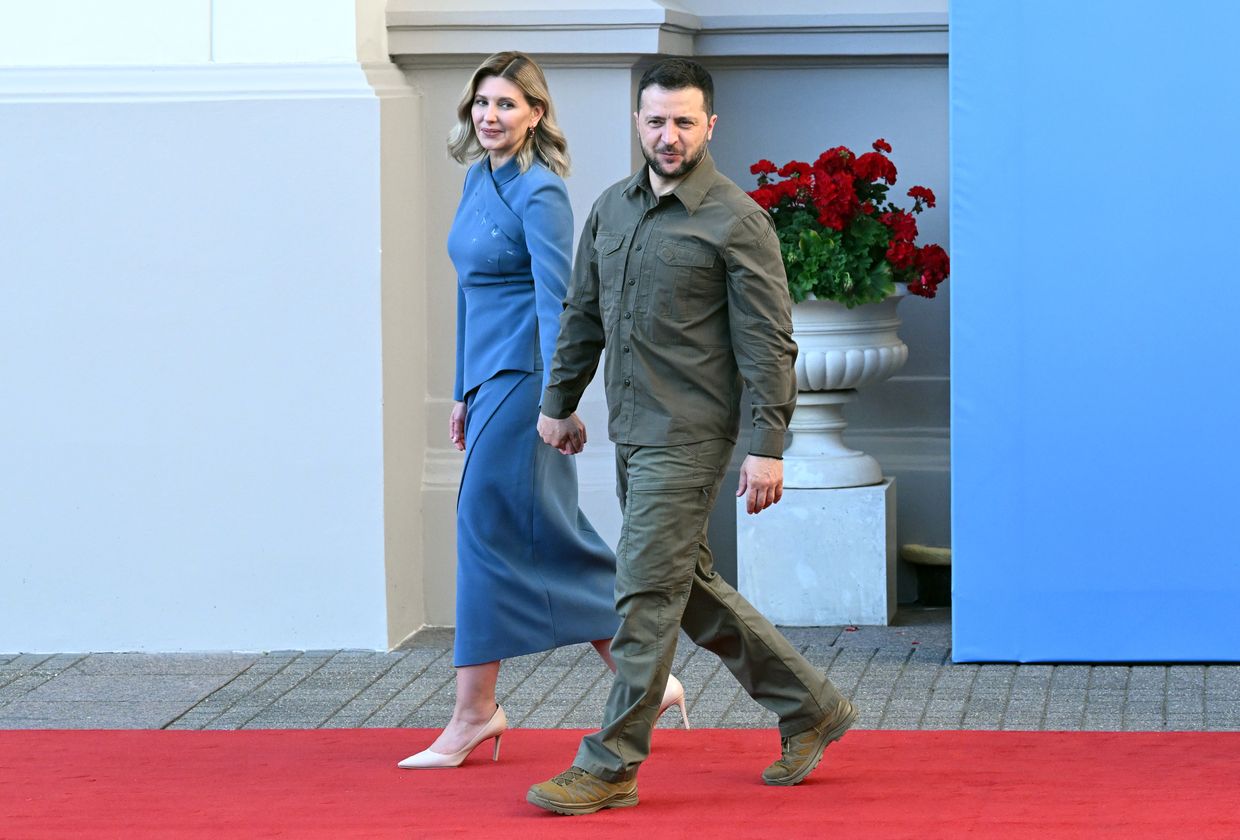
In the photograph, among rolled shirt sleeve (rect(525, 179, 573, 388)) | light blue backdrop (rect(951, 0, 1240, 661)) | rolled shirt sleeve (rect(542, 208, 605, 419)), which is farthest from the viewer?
light blue backdrop (rect(951, 0, 1240, 661))

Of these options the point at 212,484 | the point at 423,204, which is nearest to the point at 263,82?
the point at 423,204

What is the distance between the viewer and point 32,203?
6.45 metres

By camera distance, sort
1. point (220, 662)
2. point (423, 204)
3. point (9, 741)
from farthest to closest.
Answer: point (423, 204)
point (220, 662)
point (9, 741)

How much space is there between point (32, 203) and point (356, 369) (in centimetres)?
118

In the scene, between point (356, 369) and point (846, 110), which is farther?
point (846, 110)

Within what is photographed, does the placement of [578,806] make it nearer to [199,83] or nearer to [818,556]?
[818,556]

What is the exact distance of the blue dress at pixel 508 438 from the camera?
4840 millimetres

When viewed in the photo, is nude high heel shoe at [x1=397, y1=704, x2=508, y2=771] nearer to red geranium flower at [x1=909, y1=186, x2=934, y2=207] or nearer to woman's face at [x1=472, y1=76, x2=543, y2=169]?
woman's face at [x1=472, y1=76, x2=543, y2=169]

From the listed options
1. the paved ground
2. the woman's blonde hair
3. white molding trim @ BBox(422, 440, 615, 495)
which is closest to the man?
the woman's blonde hair

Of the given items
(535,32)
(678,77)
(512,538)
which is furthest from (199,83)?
(678,77)

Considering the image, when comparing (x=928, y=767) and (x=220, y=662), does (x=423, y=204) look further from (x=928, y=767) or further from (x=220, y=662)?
(x=928, y=767)

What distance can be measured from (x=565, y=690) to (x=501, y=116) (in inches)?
71.4

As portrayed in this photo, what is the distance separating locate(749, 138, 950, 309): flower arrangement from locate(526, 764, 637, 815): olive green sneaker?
2.69 metres

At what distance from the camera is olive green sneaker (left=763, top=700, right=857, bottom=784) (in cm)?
448
